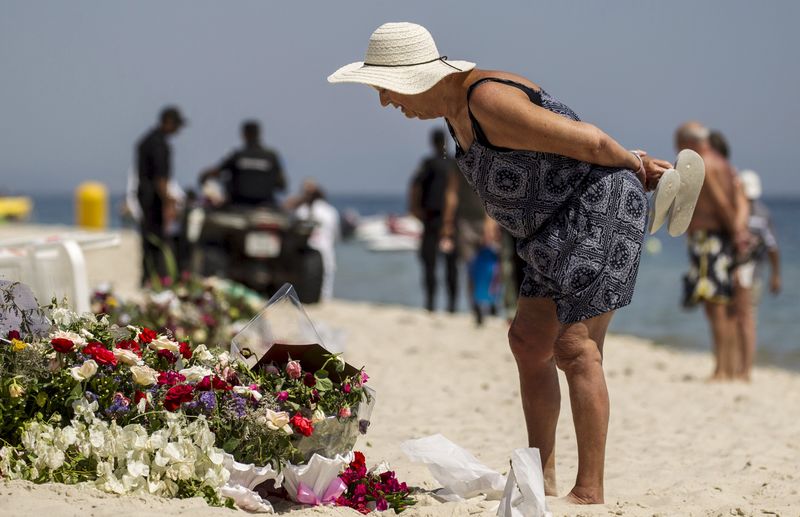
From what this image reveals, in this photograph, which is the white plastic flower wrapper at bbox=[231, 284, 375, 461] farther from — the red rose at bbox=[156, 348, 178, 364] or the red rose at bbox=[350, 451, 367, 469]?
the red rose at bbox=[156, 348, 178, 364]

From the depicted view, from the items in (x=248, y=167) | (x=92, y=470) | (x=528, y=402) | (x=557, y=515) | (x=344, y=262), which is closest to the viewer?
(x=92, y=470)

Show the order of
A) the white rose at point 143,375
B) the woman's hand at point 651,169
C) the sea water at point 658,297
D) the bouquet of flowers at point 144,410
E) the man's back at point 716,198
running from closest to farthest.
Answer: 1. the bouquet of flowers at point 144,410
2. the white rose at point 143,375
3. the woman's hand at point 651,169
4. the man's back at point 716,198
5. the sea water at point 658,297

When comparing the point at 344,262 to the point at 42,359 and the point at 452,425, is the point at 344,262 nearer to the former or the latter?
the point at 452,425

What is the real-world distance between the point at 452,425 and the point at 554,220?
1.97 metres

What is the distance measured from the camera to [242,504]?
3068mm

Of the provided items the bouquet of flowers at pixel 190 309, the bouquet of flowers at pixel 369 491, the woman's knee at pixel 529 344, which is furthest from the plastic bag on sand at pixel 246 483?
the bouquet of flowers at pixel 190 309

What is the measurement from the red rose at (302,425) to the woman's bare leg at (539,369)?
2.51ft

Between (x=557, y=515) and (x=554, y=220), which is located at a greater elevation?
(x=554, y=220)

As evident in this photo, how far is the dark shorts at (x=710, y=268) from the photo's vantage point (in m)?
7.48

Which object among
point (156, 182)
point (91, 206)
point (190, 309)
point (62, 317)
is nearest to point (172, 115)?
point (156, 182)

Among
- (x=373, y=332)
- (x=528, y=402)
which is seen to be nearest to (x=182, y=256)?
(x=373, y=332)

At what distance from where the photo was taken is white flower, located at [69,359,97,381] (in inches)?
118

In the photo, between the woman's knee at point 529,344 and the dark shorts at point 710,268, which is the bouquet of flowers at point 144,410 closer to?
the woman's knee at point 529,344

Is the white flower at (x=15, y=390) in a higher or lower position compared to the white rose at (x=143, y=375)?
lower
